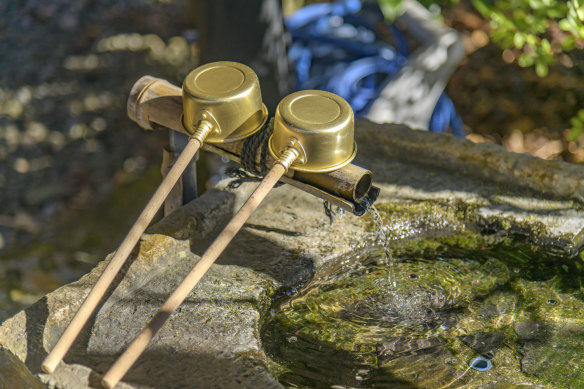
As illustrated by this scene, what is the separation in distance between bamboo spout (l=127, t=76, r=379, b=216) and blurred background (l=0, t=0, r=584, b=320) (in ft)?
6.55

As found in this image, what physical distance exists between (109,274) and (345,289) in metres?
0.77

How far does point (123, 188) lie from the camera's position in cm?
454

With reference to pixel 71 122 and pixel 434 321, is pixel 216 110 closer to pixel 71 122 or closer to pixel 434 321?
pixel 434 321

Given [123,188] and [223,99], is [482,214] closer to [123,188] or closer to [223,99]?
[223,99]

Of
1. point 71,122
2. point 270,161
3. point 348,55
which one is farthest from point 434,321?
point 71,122

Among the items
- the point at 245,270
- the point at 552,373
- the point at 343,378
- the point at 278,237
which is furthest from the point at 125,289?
the point at 552,373

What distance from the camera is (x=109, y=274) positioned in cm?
137

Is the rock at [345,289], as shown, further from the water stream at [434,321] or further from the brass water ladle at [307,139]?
the brass water ladle at [307,139]

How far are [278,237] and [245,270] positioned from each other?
20 centimetres

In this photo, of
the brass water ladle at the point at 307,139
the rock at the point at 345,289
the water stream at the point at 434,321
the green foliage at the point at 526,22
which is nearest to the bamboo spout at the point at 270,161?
the brass water ladle at the point at 307,139

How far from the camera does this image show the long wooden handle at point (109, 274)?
1.28 m

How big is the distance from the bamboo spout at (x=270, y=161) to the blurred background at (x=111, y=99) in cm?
200

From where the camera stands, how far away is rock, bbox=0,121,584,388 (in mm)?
1545

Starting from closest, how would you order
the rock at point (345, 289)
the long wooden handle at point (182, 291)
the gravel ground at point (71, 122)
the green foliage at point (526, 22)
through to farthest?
the long wooden handle at point (182, 291) < the rock at point (345, 289) < the green foliage at point (526, 22) < the gravel ground at point (71, 122)
